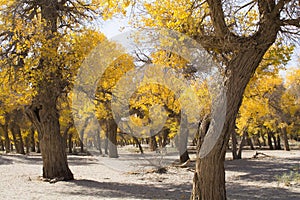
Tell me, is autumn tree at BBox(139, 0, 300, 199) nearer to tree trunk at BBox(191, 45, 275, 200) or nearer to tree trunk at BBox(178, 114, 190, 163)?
tree trunk at BBox(191, 45, 275, 200)

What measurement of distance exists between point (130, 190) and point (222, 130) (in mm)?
5426

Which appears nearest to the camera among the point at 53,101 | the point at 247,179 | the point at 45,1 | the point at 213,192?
the point at 213,192

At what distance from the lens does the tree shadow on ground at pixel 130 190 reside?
29.5ft

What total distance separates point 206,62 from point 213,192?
5708mm

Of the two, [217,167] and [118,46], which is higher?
[118,46]

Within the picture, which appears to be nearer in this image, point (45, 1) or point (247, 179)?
point (45, 1)

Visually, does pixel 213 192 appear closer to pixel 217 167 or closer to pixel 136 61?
pixel 217 167

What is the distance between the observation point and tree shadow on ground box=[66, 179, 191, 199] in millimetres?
8988

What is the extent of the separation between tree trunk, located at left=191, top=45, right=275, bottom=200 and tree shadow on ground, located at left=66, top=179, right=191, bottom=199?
3172mm

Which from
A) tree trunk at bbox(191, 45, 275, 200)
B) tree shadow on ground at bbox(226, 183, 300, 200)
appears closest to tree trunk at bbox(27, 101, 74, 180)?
tree shadow on ground at bbox(226, 183, 300, 200)

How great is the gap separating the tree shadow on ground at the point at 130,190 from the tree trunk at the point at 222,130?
10.4 feet

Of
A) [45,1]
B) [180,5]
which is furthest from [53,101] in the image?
[180,5]

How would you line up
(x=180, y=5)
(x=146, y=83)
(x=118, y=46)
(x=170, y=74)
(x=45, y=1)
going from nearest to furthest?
(x=180, y=5)
(x=45, y=1)
(x=170, y=74)
(x=146, y=83)
(x=118, y=46)

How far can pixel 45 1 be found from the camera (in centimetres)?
1026
